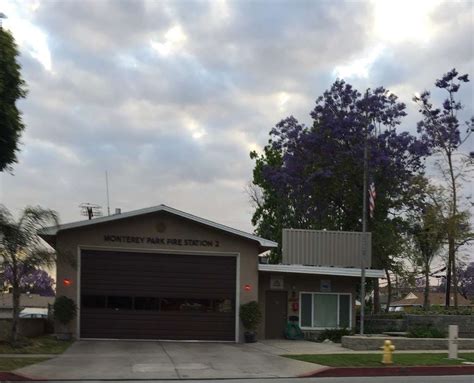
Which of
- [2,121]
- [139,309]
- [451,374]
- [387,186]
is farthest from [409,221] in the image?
[2,121]

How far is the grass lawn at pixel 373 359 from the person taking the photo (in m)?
15.8

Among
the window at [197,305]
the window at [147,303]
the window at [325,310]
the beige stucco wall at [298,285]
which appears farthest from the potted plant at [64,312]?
the window at [325,310]

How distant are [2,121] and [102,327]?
421 inches

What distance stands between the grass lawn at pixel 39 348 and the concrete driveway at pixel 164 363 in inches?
16.3

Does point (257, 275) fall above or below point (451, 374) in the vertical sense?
above

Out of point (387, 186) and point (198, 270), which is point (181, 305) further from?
point (387, 186)

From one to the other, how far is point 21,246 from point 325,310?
13372mm

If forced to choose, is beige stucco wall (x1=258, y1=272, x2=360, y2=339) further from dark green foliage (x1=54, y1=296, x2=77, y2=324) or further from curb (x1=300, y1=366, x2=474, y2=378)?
curb (x1=300, y1=366, x2=474, y2=378)

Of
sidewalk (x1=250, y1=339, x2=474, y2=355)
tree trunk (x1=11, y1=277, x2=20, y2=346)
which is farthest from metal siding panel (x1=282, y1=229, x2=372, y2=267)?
tree trunk (x1=11, y1=277, x2=20, y2=346)

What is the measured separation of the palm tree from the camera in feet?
58.4

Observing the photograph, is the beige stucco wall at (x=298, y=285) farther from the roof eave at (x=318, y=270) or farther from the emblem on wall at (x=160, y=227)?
the emblem on wall at (x=160, y=227)

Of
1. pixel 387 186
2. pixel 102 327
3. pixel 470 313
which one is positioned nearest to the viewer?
pixel 102 327

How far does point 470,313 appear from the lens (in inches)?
1018

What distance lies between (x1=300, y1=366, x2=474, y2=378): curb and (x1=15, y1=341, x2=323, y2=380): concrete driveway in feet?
1.58
